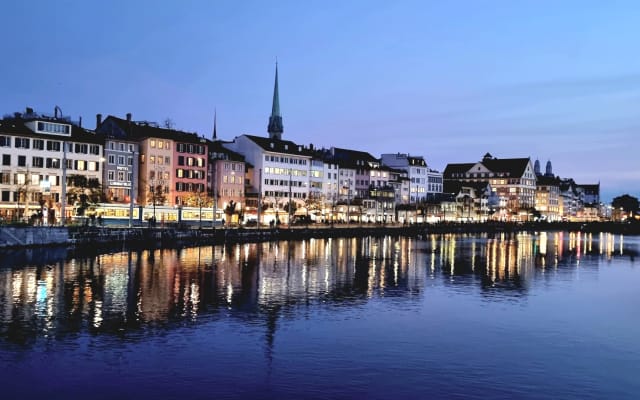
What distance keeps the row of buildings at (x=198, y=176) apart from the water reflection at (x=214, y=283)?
17668 mm

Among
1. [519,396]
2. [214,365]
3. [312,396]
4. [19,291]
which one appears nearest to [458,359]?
[519,396]

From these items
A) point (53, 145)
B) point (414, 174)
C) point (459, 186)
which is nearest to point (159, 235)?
point (53, 145)

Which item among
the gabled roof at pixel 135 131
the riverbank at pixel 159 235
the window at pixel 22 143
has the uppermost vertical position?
the gabled roof at pixel 135 131

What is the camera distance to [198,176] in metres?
106

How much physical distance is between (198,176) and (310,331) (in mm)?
80067

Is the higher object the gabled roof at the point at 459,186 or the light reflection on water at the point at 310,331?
Result: the gabled roof at the point at 459,186

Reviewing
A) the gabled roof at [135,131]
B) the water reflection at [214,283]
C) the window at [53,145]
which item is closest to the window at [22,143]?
the window at [53,145]

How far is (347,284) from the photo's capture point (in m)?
45.4

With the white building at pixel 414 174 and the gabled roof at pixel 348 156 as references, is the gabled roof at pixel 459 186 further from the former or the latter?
the gabled roof at pixel 348 156

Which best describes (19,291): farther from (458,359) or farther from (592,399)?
(592,399)

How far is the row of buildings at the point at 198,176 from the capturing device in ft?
270

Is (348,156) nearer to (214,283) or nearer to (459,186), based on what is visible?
(459,186)

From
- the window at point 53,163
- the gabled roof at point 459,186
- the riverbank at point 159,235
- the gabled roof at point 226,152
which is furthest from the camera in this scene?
the gabled roof at point 459,186

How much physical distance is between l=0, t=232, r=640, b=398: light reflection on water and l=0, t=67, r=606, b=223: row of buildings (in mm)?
28665
